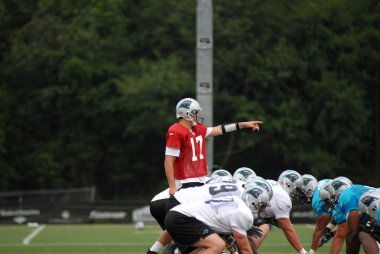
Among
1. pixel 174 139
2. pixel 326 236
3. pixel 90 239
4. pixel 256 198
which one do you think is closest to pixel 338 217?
pixel 326 236

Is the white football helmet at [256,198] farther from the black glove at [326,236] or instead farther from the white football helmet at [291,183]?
the black glove at [326,236]

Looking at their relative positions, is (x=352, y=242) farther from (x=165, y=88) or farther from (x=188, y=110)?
(x=165, y=88)

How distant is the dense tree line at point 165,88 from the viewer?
3572 centimetres

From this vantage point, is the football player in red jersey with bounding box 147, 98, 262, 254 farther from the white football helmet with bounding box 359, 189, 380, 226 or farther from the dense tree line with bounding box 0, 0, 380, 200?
the dense tree line with bounding box 0, 0, 380, 200

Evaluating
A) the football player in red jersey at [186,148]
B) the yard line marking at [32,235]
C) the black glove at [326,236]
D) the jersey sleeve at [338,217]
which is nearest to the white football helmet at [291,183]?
the jersey sleeve at [338,217]

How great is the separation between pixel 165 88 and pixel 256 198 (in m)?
24.1

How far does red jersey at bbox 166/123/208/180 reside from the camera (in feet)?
40.8

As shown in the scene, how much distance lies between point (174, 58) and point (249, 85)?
11.0ft

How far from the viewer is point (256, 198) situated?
10906 mm

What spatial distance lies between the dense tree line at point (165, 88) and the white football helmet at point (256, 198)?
78.8 ft

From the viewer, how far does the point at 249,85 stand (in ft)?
121

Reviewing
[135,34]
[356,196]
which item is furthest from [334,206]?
[135,34]

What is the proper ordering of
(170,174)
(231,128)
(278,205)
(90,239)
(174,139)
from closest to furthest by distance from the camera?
(170,174)
(174,139)
(278,205)
(231,128)
(90,239)

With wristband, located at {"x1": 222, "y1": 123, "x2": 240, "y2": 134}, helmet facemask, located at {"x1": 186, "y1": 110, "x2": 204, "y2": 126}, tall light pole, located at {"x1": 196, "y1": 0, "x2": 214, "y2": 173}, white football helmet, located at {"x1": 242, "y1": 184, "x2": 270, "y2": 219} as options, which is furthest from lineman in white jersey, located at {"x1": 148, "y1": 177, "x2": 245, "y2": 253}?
tall light pole, located at {"x1": 196, "y1": 0, "x2": 214, "y2": 173}
